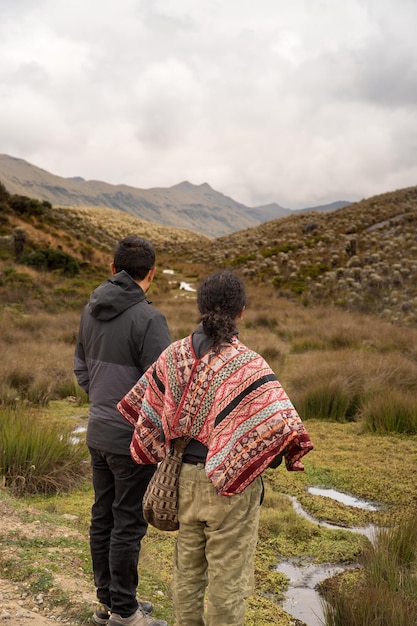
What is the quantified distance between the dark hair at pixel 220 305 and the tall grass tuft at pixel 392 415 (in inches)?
195

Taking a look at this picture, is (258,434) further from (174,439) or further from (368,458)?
(368,458)

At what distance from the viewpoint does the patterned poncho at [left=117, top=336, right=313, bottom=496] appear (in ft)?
7.76

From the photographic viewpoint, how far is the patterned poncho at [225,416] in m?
2.37

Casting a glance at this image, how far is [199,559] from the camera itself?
2.59 m

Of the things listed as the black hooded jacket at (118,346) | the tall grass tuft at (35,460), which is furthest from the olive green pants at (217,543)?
the tall grass tuft at (35,460)

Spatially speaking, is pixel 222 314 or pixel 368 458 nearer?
pixel 222 314

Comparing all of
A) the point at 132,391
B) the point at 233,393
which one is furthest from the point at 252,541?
the point at 132,391

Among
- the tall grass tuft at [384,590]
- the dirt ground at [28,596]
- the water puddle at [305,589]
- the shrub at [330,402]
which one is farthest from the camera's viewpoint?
the shrub at [330,402]

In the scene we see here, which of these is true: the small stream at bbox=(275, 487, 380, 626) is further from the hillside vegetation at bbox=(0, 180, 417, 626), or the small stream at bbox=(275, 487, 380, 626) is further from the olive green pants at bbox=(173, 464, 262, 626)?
the olive green pants at bbox=(173, 464, 262, 626)

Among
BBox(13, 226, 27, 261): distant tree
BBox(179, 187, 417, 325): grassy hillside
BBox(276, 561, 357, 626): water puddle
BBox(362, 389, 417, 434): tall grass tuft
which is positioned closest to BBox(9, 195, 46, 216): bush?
BBox(13, 226, 27, 261): distant tree

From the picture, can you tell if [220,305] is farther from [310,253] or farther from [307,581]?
[310,253]

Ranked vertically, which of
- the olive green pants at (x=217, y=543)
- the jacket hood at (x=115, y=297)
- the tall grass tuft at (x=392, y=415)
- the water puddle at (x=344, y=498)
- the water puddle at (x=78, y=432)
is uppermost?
the jacket hood at (x=115, y=297)

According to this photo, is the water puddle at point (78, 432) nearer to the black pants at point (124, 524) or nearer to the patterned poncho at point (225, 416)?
the black pants at point (124, 524)

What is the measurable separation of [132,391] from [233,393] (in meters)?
0.58
